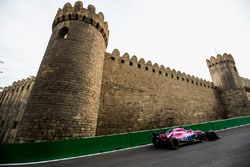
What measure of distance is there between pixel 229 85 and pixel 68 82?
2387 cm

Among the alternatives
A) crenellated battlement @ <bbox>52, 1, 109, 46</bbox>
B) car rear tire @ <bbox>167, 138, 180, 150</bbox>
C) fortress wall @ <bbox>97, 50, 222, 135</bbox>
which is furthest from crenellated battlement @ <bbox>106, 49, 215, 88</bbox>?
car rear tire @ <bbox>167, 138, 180, 150</bbox>

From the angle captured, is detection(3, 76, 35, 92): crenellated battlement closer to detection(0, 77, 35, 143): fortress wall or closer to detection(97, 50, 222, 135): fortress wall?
detection(0, 77, 35, 143): fortress wall

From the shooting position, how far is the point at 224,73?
2183cm

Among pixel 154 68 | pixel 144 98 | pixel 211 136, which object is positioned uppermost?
pixel 154 68

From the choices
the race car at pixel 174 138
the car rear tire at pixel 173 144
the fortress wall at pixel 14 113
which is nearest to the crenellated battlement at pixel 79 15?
the race car at pixel 174 138

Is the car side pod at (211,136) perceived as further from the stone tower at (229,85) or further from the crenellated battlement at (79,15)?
the stone tower at (229,85)

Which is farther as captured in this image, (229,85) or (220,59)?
(220,59)

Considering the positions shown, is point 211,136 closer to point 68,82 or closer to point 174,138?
point 174,138

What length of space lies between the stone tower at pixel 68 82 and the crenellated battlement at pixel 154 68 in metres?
2.65

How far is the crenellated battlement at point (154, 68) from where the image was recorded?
13.0 meters

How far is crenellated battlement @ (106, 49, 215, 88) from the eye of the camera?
13.0 metres

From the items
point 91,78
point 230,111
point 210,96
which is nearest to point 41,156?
point 91,78

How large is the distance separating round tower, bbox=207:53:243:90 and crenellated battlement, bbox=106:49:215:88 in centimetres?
303

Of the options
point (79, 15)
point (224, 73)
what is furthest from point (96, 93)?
point (224, 73)
